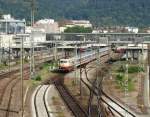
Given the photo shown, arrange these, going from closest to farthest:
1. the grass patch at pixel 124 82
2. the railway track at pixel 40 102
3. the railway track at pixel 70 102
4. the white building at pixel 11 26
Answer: the railway track at pixel 70 102
the railway track at pixel 40 102
the grass patch at pixel 124 82
the white building at pixel 11 26

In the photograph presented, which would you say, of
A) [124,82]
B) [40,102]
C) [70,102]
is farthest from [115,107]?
[124,82]

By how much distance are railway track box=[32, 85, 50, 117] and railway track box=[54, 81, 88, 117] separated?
61.0 inches

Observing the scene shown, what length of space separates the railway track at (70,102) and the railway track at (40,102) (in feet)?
5.09

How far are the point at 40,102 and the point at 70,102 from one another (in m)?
2.30

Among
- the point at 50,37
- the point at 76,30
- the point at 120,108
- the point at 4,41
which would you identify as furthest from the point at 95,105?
the point at 76,30

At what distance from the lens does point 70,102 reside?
43.8 meters

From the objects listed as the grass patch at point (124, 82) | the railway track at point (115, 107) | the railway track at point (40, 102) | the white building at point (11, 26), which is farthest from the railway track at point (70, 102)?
the white building at point (11, 26)

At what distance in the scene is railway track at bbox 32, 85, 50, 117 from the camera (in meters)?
37.3

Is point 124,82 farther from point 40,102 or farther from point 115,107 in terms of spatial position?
point 115,107

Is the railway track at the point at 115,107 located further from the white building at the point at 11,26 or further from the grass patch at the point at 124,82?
the white building at the point at 11,26

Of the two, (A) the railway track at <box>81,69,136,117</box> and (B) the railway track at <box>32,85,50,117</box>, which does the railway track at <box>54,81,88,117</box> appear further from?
(A) the railway track at <box>81,69,136,117</box>

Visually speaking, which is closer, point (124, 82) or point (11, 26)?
point (124, 82)

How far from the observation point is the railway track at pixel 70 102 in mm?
36969

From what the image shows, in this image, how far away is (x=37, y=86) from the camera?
191 feet
